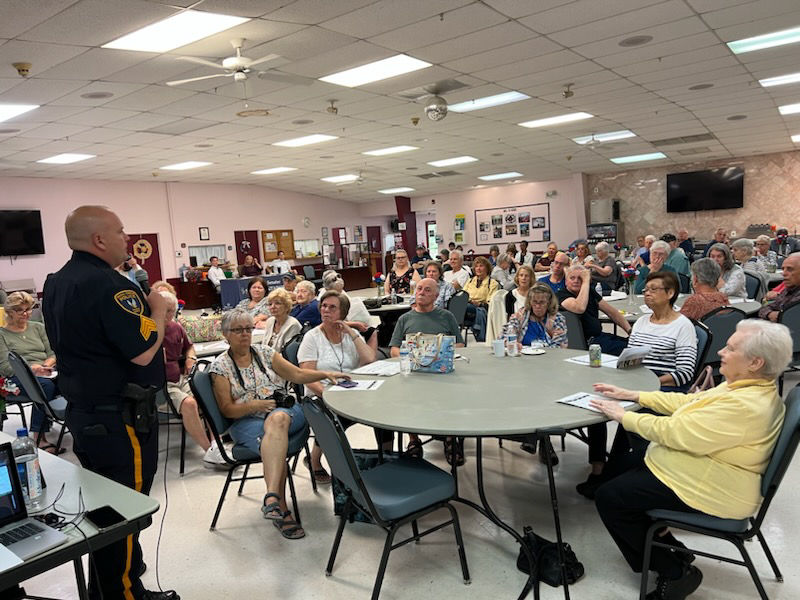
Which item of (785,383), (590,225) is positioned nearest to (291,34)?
(785,383)

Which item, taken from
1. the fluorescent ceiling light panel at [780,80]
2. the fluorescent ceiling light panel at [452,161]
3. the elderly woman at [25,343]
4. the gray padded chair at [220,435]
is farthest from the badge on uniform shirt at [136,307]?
the fluorescent ceiling light panel at [452,161]

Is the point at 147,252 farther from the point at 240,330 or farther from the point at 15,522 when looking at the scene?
the point at 15,522

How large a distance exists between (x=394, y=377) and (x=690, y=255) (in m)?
12.6

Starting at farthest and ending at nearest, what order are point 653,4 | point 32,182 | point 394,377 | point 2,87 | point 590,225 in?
point 590,225 → point 32,182 → point 2,87 → point 653,4 → point 394,377

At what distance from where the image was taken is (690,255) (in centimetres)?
1369

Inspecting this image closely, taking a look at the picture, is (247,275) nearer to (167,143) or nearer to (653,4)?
(167,143)

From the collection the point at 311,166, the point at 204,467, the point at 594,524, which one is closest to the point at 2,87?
the point at 204,467

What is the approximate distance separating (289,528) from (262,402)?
0.74 metres

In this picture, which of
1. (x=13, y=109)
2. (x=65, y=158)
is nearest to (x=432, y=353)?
(x=13, y=109)

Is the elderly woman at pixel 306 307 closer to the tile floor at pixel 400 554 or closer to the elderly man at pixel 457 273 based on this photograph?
the tile floor at pixel 400 554

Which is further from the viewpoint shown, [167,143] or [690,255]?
[690,255]

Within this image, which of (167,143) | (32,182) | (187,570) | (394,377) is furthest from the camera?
(32,182)

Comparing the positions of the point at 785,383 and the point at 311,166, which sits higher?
the point at 311,166

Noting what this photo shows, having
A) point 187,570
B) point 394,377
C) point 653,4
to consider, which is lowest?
point 187,570
